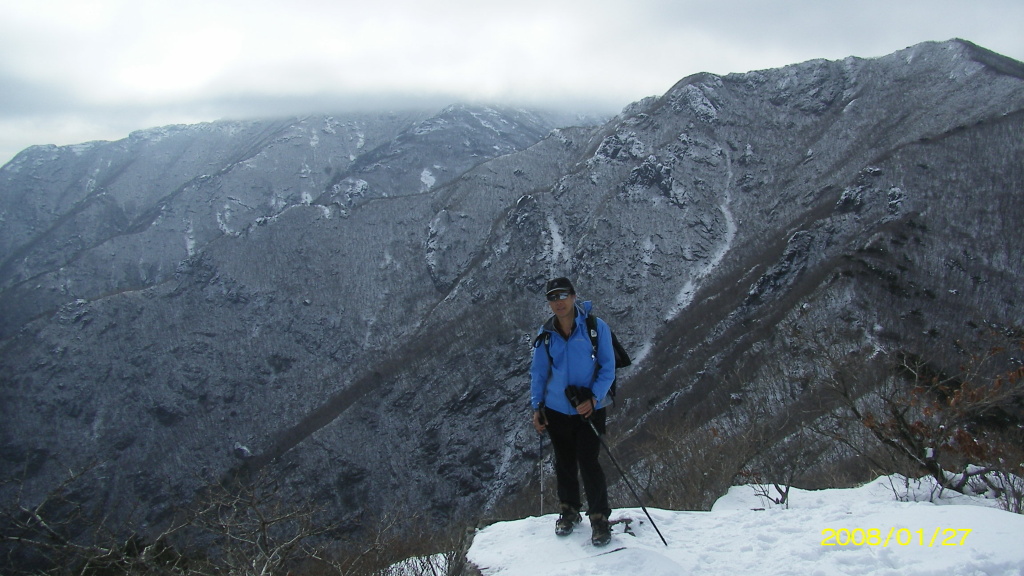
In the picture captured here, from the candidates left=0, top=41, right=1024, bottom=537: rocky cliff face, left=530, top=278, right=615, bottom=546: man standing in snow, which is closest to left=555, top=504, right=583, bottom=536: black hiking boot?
left=530, top=278, right=615, bottom=546: man standing in snow

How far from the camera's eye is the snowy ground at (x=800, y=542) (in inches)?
168

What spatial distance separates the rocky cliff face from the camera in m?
54.1

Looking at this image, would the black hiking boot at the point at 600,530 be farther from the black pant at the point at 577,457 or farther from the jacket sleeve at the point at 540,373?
the jacket sleeve at the point at 540,373

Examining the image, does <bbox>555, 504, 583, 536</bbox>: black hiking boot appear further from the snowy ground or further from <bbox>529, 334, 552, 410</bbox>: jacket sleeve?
<bbox>529, 334, 552, 410</bbox>: jacket sleeve

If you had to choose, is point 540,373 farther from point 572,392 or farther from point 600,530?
point 600,530

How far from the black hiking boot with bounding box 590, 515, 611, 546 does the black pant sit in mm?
77

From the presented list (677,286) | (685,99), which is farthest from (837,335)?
(685,99)

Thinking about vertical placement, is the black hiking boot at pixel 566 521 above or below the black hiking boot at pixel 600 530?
below
